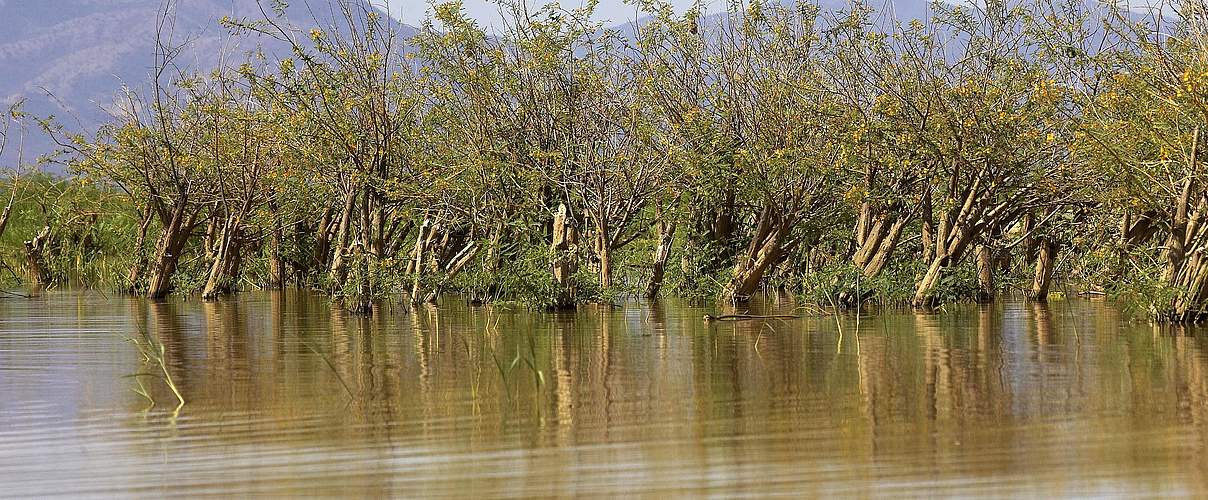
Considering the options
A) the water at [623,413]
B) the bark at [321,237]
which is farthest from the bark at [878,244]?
the bark at [321,237]

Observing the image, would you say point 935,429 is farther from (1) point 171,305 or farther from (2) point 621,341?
(1) point 171,305

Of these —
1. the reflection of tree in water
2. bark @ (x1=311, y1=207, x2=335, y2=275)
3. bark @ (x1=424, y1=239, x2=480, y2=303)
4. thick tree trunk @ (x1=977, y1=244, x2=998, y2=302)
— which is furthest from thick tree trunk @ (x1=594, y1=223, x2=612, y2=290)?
bark @ (x1=311, y1=207, x2=335, y2=275)

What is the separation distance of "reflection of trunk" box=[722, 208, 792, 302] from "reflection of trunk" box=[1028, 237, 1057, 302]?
155 inches

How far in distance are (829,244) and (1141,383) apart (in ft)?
53.5

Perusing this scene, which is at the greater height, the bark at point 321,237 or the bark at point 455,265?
the bark at point 321,237

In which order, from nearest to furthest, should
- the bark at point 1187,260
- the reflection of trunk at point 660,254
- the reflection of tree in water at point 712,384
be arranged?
the reflection of tree in water at point 712,384 < the bark at point 1187,260 < the reflection of trunk at point 660,254

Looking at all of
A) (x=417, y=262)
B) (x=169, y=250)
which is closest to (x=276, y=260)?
(x=169, y=250)

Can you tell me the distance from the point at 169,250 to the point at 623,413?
63.0 ft

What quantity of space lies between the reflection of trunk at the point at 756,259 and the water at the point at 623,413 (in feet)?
17.6

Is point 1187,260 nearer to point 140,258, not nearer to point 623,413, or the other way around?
point 623,413

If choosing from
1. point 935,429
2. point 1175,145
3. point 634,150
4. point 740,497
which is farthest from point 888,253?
point 740,497

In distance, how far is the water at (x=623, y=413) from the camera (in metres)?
7.97

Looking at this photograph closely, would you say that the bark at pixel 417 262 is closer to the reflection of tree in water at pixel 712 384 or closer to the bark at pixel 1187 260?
the reflection of tree in water at pixel 712 384

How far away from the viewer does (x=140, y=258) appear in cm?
3016
